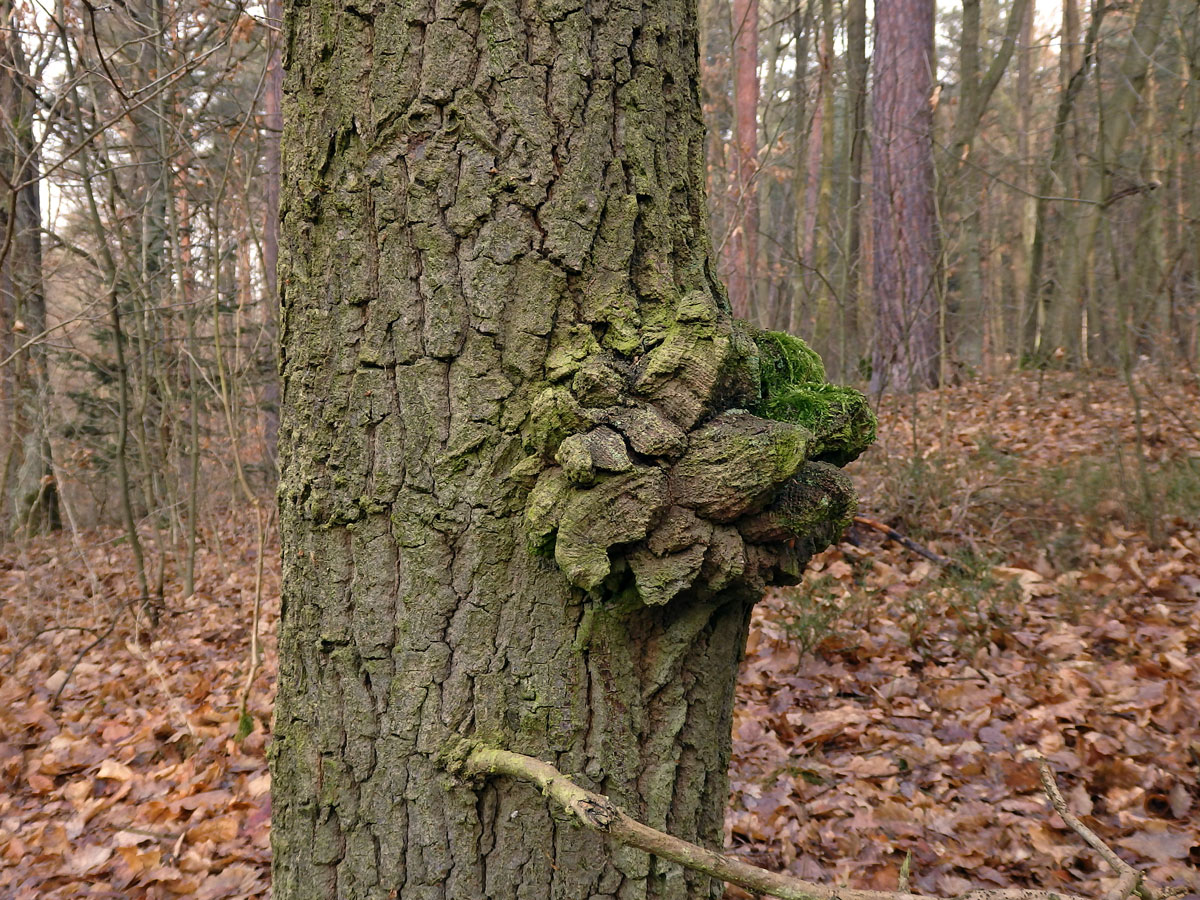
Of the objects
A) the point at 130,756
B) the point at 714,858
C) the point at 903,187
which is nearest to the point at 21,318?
the point at 130,756

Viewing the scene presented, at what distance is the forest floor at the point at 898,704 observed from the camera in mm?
2756

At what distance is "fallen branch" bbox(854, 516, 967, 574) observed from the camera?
4985mm

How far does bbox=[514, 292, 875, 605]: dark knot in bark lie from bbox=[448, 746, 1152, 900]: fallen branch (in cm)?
31

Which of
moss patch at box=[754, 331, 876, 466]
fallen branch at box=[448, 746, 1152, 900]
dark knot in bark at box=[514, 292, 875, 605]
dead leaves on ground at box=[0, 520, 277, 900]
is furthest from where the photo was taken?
dead leaves on ground at box=[0, 520, 277, 900]

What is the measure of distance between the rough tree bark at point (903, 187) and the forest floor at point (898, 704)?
83.4 inches

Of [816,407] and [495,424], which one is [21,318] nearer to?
[495,424]

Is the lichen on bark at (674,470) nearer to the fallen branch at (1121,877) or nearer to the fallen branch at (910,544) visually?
the fallen branch at (1121,877)

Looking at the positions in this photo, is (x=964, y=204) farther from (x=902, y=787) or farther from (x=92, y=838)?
(x=92, y=838)

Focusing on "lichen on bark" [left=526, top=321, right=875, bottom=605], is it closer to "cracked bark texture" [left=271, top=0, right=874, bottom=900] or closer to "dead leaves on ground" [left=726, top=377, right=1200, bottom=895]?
"cracked bark texture" [left=271, top=0, right=874, bottom=900]

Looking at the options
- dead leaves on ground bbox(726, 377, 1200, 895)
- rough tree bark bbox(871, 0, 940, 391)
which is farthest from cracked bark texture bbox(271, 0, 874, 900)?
rough tree bark bbox(871, 0, 940, 391)

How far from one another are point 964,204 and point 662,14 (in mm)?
8415

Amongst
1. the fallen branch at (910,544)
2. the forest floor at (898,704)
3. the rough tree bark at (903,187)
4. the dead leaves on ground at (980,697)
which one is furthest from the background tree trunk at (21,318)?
the rough tree bark at (903,187)

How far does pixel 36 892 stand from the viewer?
Answer: 108 inches

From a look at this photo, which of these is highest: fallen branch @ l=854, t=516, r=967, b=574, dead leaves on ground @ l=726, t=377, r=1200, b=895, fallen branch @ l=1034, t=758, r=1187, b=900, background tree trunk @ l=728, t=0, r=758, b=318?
background tree trunk @ l=728, t=0, r=758, b=318
